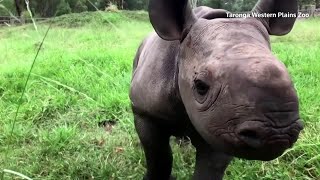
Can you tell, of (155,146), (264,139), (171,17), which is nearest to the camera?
(264,139)

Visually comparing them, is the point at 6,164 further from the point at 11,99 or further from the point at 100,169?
the point at 11,99

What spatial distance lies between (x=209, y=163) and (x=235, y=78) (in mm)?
725

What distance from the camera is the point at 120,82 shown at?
177 inches

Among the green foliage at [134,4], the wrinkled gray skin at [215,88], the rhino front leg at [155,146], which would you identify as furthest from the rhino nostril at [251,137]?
the green foliage at [134,4]

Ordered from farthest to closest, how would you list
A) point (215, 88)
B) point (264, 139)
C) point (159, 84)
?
1. point (159, 84)
2. point (215, 88)
3. point (264, 139)

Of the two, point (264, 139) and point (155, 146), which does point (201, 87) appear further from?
point (155, 146)

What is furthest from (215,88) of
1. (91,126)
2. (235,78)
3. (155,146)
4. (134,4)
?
(134,4)

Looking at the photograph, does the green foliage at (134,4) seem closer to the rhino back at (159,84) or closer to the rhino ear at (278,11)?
the rhino back at (159,84)

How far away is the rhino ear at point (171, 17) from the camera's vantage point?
182 cm

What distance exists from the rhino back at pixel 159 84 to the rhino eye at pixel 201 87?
33 cm

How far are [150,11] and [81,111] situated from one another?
217 centimetres

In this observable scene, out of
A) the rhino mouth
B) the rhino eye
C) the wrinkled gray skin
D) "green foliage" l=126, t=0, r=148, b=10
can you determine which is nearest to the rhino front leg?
the wrinkled gray skin

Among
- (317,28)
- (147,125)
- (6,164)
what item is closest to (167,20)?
(147,125)

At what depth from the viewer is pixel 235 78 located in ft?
4.66
